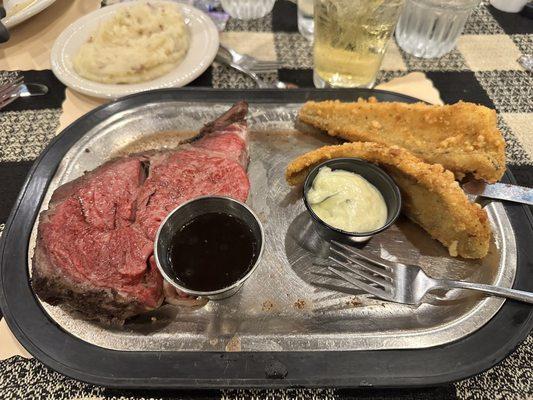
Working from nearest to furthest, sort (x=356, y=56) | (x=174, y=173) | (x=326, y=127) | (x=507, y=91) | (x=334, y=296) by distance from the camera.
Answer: (x=334, y=296)
(x=174, y=173)
(x=326, y=127)
(x=356, y=56)
(x=507, y=91)

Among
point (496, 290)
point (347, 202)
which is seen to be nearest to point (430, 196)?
point (347, 202)

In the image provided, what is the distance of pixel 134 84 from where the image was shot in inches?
122

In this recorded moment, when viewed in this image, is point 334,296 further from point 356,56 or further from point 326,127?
point 356,56

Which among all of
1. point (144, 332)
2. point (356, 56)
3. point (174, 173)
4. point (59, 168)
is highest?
point (356, 56)

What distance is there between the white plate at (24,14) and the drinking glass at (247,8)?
1.60 meters

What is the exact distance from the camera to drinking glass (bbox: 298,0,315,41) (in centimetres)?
360

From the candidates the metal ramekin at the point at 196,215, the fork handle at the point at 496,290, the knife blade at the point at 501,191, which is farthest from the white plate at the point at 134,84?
the fork handle at the point at 496,290

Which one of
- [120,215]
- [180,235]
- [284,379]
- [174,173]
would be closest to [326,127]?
[174,173]

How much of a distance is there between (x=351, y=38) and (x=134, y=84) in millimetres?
1665

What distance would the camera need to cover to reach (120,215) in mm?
2191

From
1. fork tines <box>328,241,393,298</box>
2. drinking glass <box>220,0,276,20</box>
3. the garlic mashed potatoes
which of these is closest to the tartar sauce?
fork tines <box>328,241,393,298</box>

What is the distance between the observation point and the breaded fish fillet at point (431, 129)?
234cm

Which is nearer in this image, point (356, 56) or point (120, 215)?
point (120, 215)

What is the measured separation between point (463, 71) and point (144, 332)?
129 inches
